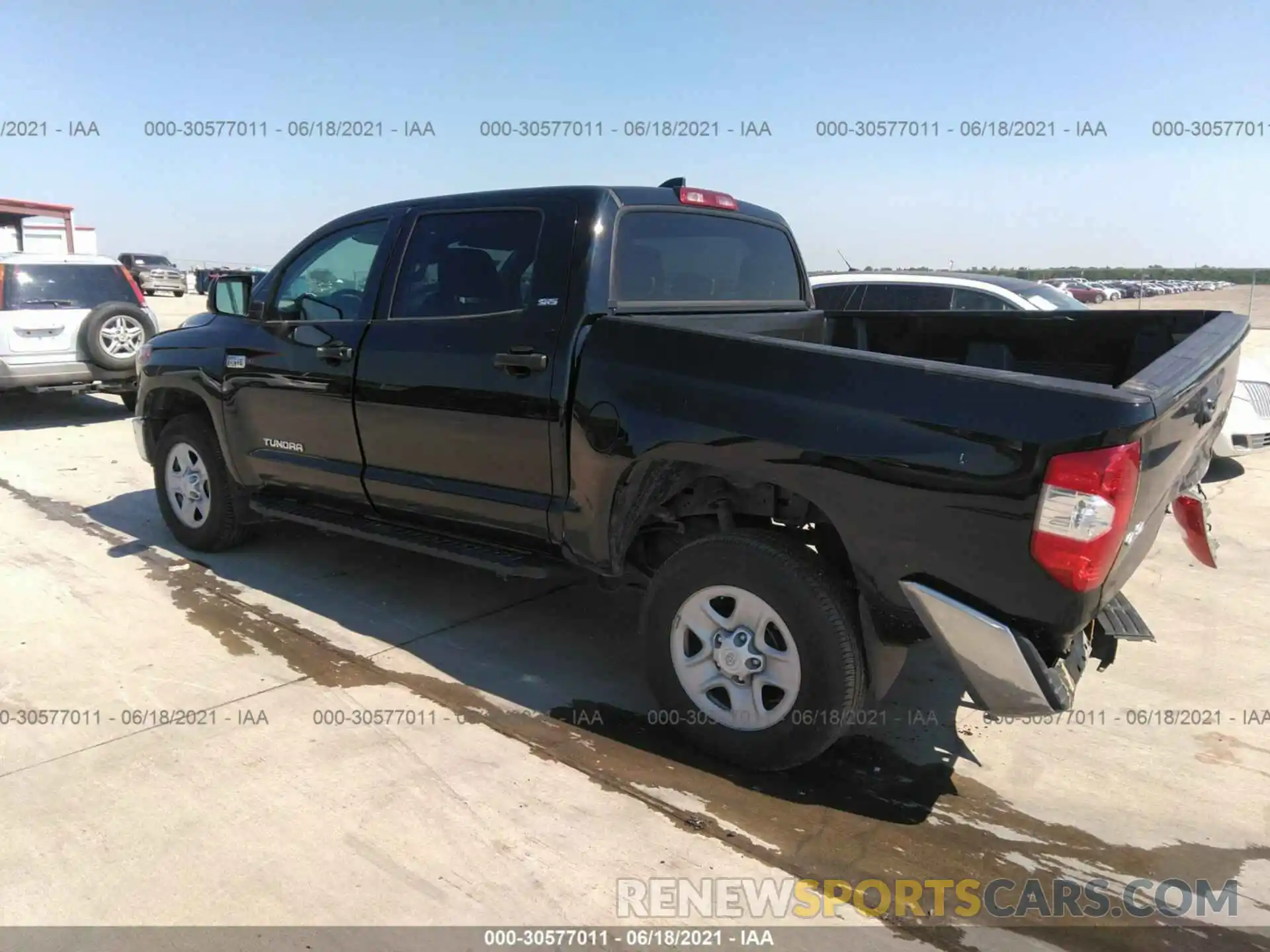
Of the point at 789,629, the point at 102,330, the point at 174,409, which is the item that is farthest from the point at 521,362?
the point at 102,330

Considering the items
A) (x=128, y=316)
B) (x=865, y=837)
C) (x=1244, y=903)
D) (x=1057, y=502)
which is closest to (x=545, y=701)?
(x=865, y=837)

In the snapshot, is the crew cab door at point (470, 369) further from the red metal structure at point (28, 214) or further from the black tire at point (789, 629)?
the red metal structure at point (28, 214)

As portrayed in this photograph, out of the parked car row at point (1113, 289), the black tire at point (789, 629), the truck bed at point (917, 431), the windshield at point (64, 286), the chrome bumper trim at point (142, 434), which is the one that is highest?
the parked car row at point (1113, 289)

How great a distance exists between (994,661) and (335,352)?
3.30 metres

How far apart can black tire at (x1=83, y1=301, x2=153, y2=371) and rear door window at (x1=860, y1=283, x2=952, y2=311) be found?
23.5 ft

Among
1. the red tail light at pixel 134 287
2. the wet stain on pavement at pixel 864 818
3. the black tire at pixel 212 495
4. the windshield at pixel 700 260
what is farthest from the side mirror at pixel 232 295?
the red tail light at pixel 134 287

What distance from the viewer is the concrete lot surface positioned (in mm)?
2600

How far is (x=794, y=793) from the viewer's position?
3.09 metres

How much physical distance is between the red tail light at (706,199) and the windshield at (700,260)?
51 mm

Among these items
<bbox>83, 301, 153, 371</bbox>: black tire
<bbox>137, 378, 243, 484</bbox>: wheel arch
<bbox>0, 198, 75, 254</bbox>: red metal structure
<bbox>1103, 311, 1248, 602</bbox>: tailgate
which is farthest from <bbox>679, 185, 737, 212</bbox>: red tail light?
<bbox>0, 198, 75, 254</bbox>: red metal structure

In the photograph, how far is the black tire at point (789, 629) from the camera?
2.94 metres

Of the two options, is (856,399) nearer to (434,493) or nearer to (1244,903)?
(1244,903)

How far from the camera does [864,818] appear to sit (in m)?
2.96

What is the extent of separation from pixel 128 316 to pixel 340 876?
888cm
